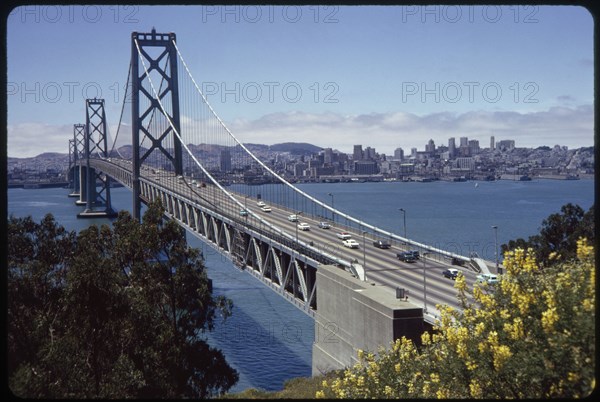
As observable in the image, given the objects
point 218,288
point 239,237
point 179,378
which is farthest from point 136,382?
point 218,288

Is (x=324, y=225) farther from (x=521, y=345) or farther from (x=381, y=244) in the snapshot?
(x=521, y=345)

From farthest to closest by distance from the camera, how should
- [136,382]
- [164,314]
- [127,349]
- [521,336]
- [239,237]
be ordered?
[239,237] < [164,314] < [127,349] < [136,382] < [521,336]

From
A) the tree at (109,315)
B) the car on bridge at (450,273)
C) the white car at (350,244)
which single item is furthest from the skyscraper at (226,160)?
the tree at (109,315)

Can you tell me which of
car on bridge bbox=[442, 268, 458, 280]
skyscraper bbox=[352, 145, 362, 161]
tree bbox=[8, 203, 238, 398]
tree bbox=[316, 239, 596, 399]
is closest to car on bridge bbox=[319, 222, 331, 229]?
car on bridge bbox=[442, 268, 458, 280]

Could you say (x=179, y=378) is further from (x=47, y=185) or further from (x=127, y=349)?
(x=47, y=185)

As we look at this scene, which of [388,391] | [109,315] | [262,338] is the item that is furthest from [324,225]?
[388,391]

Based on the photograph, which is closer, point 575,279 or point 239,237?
point 575,279
